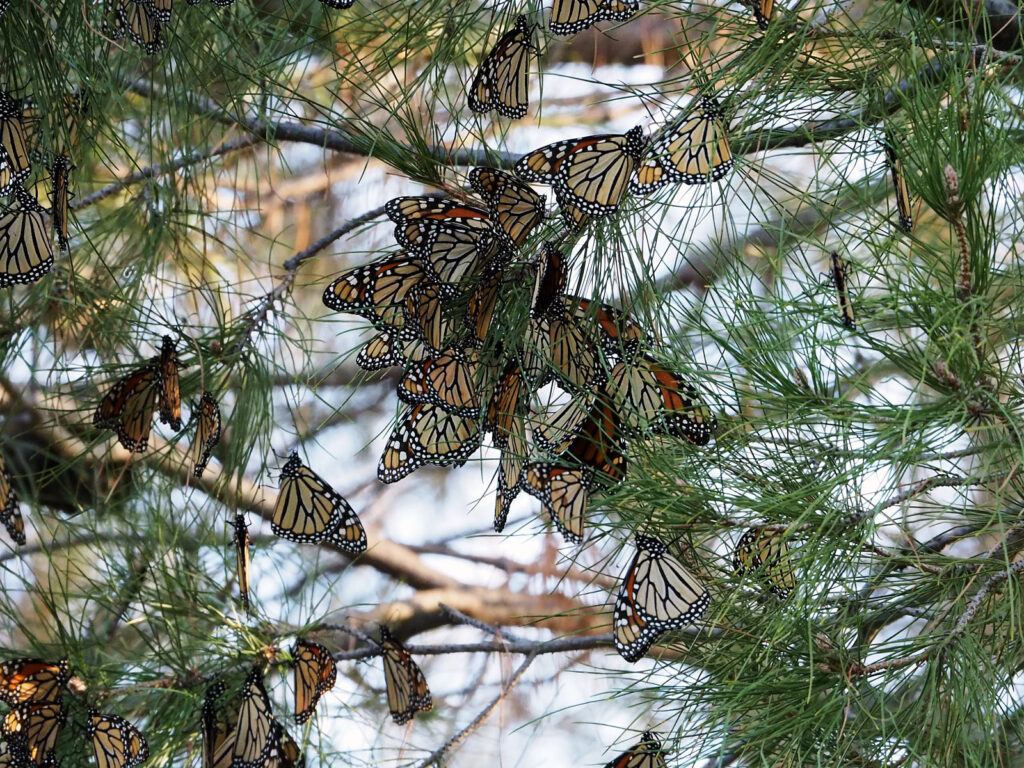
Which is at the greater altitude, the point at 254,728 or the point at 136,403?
the point at 136,403

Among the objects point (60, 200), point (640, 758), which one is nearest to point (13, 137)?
point (60, 200)

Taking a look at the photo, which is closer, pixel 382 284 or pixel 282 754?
pixel 382 284

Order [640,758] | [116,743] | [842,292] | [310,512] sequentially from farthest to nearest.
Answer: [310,512], [116,743], [640,758], [842,292]

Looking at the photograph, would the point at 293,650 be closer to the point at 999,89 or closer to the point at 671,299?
the point at 671,299

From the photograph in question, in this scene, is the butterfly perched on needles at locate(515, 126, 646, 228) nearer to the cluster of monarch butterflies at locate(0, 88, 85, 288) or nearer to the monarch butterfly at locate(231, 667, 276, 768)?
the cluster of monarch butterflies at locate(0, 88, 85, 288)

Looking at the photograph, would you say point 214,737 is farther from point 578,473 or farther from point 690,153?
point 690,153

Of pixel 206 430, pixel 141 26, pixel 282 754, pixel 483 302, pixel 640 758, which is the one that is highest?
pixel 141 26
